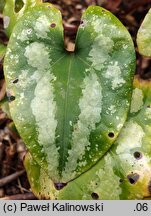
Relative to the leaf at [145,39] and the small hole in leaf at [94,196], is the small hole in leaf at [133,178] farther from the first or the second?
the leaf at [145,39]

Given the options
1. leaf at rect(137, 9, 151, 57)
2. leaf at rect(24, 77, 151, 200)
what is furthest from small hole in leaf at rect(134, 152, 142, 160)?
leaf at rect(137, 9, 151, 57)

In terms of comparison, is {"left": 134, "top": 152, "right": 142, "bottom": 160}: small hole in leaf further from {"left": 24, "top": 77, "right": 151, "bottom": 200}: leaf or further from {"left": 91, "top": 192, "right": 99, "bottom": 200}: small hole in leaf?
{"left": 91, "top": 192, "right": 99, "bottom": 200}: small hole in leaf

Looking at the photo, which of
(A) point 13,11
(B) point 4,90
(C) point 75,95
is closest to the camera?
(C) point 75,95

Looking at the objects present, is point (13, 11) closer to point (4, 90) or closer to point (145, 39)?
point (4, 90)

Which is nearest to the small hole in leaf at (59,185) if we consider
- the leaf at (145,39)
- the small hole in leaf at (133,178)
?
the small hole in leaf at (133,178)

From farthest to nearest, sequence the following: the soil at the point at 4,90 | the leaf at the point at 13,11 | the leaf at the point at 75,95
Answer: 1. the soil at the point at 4,90
2. the leaf at the point at 13,11
3. the leaf at the point at 75,95

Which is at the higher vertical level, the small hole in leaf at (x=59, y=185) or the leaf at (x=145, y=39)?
the leaf at (x=145, y=39)

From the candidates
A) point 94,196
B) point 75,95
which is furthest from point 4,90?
point 94,196

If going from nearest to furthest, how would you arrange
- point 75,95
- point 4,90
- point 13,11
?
point 75,95 → point 13,11 → point 4,90
